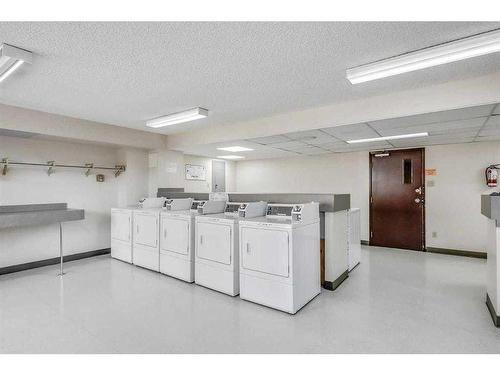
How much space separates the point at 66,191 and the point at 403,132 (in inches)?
234

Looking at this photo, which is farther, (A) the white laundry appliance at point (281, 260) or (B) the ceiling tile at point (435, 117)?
(B) the ceiling tile at point (435, 117)

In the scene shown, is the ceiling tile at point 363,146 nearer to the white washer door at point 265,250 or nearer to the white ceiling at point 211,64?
the white ceiling at point 211,64

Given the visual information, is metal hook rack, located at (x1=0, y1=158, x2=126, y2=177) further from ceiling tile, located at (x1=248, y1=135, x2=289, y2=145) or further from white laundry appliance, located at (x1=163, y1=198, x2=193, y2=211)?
ceiling tile, located at (x1=248, y1=135, x2=289, y2=145)

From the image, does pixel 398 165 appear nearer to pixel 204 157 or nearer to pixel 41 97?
pixel 204 157

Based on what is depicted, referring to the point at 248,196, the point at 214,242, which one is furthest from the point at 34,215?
the point at 248,196

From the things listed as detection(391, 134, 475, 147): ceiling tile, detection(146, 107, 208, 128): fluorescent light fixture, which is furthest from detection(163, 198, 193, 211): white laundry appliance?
detection(391, 134, 475, 147): ceiling tile

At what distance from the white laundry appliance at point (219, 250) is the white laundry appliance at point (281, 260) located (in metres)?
0.15

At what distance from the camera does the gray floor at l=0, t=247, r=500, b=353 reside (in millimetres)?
2227

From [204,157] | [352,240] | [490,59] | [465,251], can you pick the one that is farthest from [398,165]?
[204,157]

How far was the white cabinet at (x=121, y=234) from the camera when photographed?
15.5ft

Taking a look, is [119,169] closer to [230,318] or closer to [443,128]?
[230,318]

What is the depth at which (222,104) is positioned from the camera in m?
3.71

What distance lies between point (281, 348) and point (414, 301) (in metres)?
1.90

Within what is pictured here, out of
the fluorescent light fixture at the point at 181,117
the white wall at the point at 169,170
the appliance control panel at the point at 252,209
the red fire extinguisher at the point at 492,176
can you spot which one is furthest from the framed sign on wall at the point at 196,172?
the red fire extinguisher at the point at 492,176
